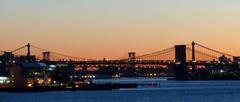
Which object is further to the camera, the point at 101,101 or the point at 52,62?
the point at 52,62

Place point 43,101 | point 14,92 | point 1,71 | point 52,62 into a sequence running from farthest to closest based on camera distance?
point 52,62 < point 1,71 < point 14,92 < point 43,101

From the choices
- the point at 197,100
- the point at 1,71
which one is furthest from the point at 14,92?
the point at 197,100

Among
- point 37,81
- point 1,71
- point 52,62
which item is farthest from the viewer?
point 52,62

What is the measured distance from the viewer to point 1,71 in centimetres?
11394

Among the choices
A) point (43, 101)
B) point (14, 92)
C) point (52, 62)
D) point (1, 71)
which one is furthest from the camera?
point (52, 62)

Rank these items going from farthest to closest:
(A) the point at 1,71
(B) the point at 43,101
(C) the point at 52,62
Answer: (C) the point at 52,62, (A) the point at 1,71, (B) the point at 43,101

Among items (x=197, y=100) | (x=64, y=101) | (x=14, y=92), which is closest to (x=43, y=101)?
(x=64, y=101)

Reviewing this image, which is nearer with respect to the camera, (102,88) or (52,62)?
(102,88)

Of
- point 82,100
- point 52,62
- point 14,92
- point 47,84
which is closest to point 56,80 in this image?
point 47,84

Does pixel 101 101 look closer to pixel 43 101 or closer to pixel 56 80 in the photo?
pixel 43 101

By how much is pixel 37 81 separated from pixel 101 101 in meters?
28.7

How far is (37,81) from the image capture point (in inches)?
4008

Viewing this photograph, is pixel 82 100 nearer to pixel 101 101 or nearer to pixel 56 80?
pixel 101 101

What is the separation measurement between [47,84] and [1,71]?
13.3 m
